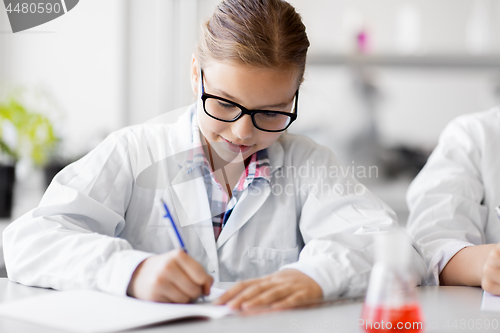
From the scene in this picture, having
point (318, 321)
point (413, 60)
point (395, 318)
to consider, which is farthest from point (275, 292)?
point (413, 60)

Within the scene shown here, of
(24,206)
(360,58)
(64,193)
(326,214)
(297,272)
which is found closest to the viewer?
(297,272)

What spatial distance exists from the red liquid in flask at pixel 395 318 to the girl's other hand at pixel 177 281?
0.75 ft

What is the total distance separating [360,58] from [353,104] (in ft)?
0.66

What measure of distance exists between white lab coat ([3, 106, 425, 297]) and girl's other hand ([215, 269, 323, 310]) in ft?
0.20

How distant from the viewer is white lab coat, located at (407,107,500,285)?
1.06m

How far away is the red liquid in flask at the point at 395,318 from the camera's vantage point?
21.6 inches

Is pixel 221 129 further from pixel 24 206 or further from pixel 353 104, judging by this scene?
pixel 353 104

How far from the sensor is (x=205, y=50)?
0.99 metres

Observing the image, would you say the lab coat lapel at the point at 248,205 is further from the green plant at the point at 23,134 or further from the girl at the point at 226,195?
the green plant at the point at 23,134

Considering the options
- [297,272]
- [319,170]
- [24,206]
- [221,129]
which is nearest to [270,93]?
[221,129]

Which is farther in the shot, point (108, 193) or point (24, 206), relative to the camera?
point (24, 206)

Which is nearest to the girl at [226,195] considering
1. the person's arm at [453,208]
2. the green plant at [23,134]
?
the person's arm at [453,208]

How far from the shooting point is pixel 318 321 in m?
0.63

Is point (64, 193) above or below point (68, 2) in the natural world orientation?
below
